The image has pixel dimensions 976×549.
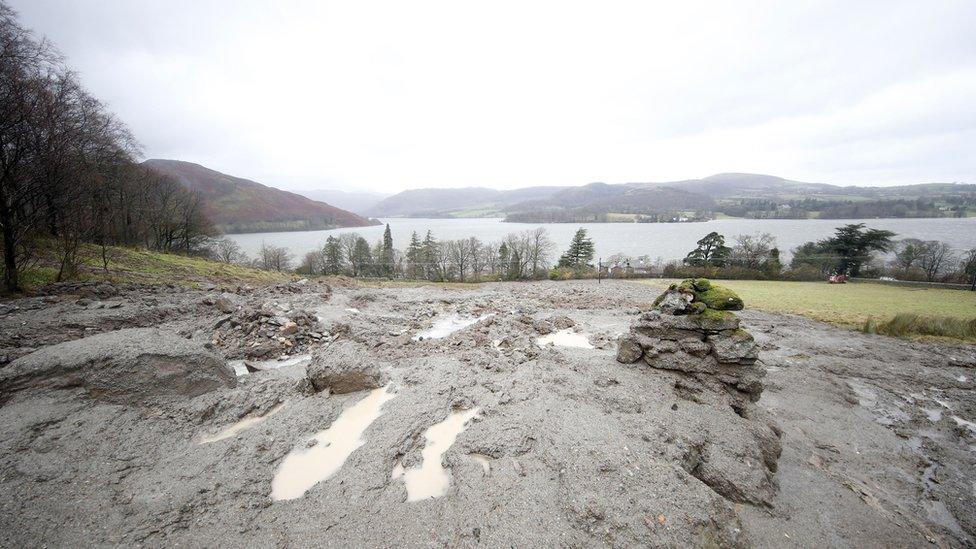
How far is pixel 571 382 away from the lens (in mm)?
8031

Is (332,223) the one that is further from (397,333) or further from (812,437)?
(812,437)

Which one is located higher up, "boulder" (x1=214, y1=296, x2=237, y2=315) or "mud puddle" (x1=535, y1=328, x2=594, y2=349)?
"boulder" (x1=214, y1=296, x2=237, y2=315)

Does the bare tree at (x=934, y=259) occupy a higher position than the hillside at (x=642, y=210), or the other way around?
the hillside at (x=642, y=210)

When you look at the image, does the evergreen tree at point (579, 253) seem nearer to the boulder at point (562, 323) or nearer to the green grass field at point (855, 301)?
the green grass field at point (855, 301)

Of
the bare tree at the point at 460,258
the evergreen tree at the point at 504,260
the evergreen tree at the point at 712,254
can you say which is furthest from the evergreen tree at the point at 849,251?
the bare tree at the point at 460,258

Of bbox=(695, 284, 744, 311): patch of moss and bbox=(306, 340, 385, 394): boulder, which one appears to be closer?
bbox=(306, 340, 385, 394): boulder

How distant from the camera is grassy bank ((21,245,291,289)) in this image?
14.1 m

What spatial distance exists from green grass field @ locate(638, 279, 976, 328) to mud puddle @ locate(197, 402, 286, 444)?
23222mm

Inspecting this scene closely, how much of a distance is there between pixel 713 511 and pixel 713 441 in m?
1.87

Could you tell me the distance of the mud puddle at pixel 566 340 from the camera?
11.5 meters

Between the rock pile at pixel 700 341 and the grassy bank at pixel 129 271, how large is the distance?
2170 cm

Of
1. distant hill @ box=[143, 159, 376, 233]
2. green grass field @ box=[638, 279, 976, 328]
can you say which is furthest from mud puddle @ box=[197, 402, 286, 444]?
distant hill @ box=[143, 159, 376, 233]

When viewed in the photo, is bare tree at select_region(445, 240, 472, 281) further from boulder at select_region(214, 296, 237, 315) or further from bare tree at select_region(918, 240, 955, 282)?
bare tree at select_region(918, 240, 955, 282)

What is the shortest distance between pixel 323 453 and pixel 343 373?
2.06 meters
